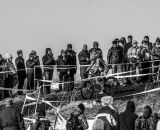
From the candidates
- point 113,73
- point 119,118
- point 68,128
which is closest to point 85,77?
point 113,73

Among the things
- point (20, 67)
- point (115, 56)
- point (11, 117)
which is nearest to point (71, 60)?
point (115, 56)

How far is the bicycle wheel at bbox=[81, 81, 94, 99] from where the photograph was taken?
29.1 meters

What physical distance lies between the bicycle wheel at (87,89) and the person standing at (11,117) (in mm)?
10762

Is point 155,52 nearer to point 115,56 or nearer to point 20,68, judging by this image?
point 115,56

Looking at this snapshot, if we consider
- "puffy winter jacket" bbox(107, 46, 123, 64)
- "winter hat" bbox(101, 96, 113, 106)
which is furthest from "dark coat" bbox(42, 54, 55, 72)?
"winter hat" bbox(101, 96, 113, 106)

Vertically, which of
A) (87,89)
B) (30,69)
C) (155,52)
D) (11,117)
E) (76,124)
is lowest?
(76,124)

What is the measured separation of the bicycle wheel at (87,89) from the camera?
29.1 meters

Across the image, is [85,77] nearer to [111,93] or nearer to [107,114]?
[111,93]

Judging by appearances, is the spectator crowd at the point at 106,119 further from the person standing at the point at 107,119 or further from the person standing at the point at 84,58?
the person standing at the point at 84,58

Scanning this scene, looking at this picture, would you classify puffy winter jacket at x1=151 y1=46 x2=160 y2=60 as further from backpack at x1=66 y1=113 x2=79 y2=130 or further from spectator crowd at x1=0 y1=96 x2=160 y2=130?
backpack at x1=66 y1=113 x2=79 y2=130

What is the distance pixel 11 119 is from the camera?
60.3 ft

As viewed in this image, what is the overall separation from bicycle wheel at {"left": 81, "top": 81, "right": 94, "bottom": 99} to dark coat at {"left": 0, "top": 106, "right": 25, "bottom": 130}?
1076cm

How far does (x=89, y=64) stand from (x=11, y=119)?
42.3 ft

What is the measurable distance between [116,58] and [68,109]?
381cm
